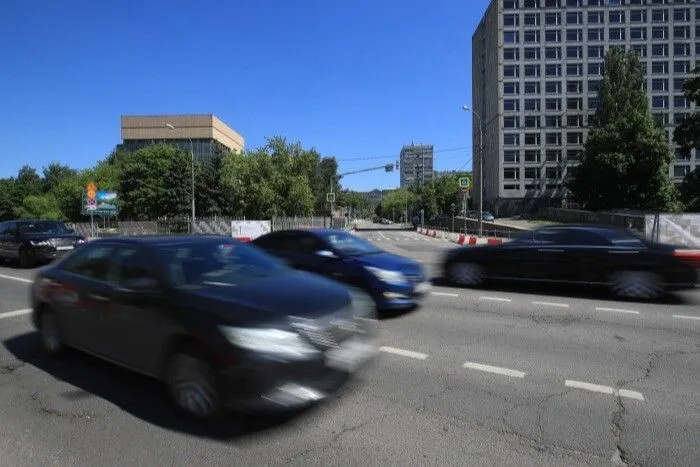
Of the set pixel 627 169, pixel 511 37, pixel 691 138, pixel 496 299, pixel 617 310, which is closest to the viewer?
pixel 617 310

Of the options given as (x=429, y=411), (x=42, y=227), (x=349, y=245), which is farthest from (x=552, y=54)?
(x=429, y=411)

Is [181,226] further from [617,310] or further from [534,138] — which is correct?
[534,138]

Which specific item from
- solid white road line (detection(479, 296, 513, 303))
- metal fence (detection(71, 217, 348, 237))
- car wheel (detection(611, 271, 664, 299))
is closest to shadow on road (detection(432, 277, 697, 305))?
car wheel (detection(611, 271, 664, 299))

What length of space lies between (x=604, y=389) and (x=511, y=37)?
10395 cm

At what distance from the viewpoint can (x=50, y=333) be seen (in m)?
6.04

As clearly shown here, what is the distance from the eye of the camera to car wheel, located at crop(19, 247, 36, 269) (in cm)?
1677

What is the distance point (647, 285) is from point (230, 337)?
8.45 meters

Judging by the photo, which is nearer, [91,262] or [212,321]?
[212,321]

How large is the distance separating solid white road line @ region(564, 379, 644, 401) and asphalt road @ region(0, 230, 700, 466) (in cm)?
2

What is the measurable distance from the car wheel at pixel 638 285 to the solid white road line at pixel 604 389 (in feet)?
17.9

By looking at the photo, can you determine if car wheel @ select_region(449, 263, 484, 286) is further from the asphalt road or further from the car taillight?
the asphalt road

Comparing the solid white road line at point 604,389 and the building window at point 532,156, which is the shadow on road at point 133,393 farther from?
the building window at point 532,156

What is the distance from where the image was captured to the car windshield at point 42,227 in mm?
17514

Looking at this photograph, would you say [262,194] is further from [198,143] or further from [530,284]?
[198,143]
